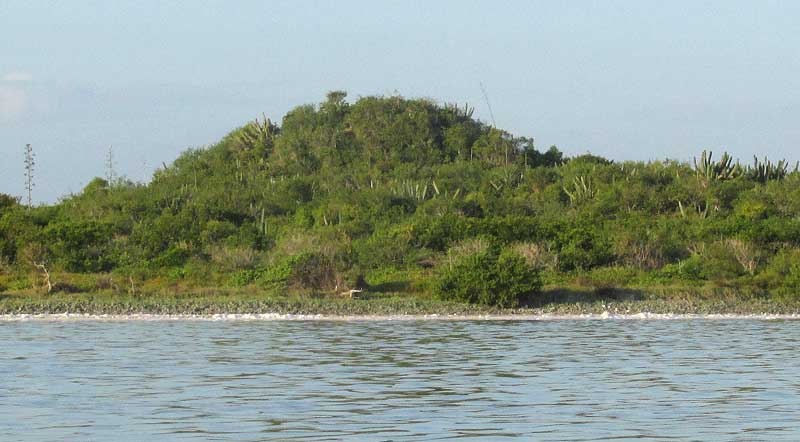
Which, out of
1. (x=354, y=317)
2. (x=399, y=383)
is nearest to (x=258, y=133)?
(x=354, y=317)

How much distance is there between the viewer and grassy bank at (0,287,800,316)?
3566 cm

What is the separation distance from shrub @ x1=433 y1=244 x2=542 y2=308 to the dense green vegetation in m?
0.07

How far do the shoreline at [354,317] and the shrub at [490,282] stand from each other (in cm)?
143

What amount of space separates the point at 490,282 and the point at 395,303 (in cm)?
294

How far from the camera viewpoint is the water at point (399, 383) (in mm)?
13453

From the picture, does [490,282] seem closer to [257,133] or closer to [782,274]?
[782,274]

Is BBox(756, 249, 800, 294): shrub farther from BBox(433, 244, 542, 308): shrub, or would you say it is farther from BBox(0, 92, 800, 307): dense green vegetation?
BBox(433, 244, 542, 308): shrub

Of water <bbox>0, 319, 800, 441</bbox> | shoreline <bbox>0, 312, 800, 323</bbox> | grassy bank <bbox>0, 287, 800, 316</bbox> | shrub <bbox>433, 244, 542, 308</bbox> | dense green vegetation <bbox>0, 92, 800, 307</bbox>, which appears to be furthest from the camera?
dense green vegetation <bbox>0, 92, 800, 307</bbox>

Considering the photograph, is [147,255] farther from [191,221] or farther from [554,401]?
[554,401]

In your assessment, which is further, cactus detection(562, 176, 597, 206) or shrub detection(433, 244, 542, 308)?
cactus detection(562, 176, 597, 206)

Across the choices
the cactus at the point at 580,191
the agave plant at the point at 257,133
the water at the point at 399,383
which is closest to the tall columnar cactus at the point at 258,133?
the agave plant at the point at 257,133

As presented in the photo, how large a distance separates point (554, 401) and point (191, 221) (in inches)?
1471

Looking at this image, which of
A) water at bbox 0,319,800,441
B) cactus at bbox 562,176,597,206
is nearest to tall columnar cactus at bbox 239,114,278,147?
cactus at bbox 562,176,597,206

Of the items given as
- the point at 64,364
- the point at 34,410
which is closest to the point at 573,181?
the point at 64,364
